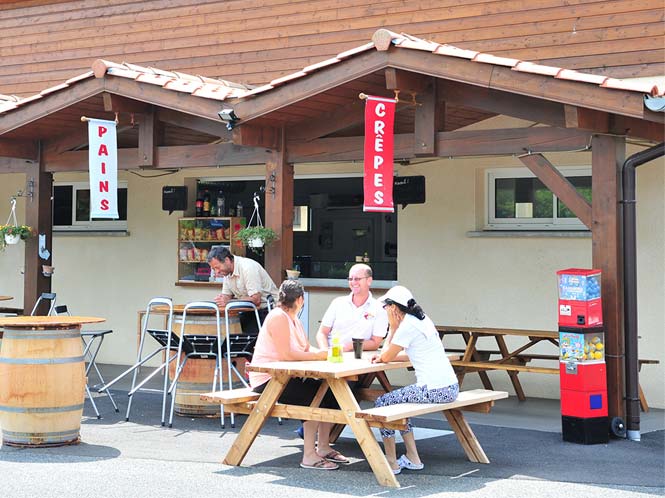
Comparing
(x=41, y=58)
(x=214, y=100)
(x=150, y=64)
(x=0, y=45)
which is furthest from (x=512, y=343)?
(x=0, y=45)

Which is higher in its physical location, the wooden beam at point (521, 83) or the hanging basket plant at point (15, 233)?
the wooden beam at point (521, 83)

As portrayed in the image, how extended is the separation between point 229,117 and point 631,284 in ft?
12.4

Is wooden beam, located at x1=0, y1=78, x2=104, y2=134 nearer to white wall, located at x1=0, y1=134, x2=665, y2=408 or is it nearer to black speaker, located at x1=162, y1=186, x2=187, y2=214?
black speaker, located at x1=162, y1=186, x2=187, y2=214

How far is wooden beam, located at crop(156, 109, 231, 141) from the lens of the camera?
32.4 ft

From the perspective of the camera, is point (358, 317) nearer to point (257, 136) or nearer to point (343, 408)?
point (343, 408)

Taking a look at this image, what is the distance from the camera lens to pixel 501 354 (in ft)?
32.6

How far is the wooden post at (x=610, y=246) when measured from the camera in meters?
8.00

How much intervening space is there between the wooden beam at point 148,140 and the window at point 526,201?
3.55 meters

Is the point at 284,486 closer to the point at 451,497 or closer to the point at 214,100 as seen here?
the point at 451,497

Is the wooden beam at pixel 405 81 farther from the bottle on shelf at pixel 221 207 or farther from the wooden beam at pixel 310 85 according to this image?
the bottle on shelf at pixel 221 207

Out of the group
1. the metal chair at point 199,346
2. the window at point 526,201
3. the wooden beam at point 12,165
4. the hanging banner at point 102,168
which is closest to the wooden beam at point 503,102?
the window at point 526,201

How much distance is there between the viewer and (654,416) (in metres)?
9.20

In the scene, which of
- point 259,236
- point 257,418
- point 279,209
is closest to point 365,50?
point 279,209

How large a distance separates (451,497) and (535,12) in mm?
5984
